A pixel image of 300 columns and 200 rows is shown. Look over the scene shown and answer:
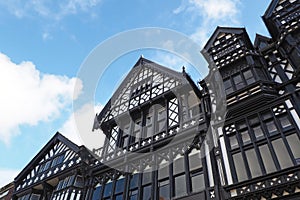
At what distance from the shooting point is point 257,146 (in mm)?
8984

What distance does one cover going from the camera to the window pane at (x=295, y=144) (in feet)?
26.4

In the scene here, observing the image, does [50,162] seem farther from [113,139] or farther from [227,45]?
[227,45]

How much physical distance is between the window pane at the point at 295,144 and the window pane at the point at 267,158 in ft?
2.31

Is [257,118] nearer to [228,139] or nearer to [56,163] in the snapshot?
[228,139]

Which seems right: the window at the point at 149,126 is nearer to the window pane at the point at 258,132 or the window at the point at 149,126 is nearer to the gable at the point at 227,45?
the gable at the point at 227,45

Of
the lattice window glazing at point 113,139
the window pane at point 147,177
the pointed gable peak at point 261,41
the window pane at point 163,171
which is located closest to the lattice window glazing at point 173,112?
the window pane at point 163,171

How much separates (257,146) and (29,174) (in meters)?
16.0

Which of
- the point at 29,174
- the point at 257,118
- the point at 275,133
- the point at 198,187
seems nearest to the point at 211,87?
the point at 257,118

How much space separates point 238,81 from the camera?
471 inches

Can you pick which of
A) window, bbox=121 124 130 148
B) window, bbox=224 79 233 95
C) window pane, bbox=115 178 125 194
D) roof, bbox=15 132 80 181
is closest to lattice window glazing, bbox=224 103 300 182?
window, bbox=224 79 233 95

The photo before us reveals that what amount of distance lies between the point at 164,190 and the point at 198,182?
4.93ft

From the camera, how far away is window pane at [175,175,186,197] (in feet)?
32.2

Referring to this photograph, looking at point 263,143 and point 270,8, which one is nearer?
point 263,143

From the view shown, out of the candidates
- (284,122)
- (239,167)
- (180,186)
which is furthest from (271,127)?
(180,186)
